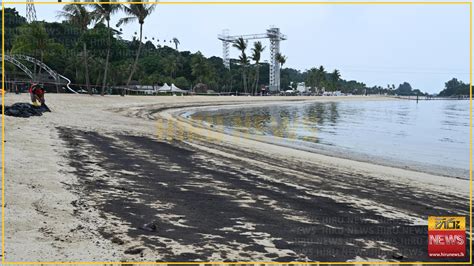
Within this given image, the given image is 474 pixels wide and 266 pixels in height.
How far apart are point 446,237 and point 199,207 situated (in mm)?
3402

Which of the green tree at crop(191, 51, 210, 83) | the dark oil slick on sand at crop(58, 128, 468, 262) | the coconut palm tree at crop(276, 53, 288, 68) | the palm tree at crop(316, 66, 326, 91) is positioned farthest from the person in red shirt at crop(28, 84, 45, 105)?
the palm tree at crop(316, 66, 326, 91)

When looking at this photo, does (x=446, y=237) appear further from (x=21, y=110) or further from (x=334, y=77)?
(x=334, y=77)

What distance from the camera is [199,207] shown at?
18.4ft

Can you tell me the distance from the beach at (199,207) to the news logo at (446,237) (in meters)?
0.14

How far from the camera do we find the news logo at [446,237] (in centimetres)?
450

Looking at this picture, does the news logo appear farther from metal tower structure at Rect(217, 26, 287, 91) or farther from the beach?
metal tower structure at Rect(217, 26, 287, 91)

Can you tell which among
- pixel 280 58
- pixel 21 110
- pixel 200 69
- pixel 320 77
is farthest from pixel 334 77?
pixel 21 110

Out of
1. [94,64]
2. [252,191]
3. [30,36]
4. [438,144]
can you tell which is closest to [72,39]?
[94,64]

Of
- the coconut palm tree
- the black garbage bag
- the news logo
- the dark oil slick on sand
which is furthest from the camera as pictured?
the coconut palm tree

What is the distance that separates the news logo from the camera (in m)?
4.50

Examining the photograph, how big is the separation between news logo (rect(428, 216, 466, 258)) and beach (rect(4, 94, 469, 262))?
14 cm

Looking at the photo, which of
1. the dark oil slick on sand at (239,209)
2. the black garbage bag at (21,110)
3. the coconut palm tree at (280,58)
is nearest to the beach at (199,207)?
the dark oil slick on sand at (239,209)

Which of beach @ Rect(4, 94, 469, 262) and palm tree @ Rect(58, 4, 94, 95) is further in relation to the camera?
palm tree @ Rect(58, 4, 94, 95)

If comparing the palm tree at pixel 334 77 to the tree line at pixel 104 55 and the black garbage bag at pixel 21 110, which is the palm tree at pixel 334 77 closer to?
the tree line at pixel 104 55
